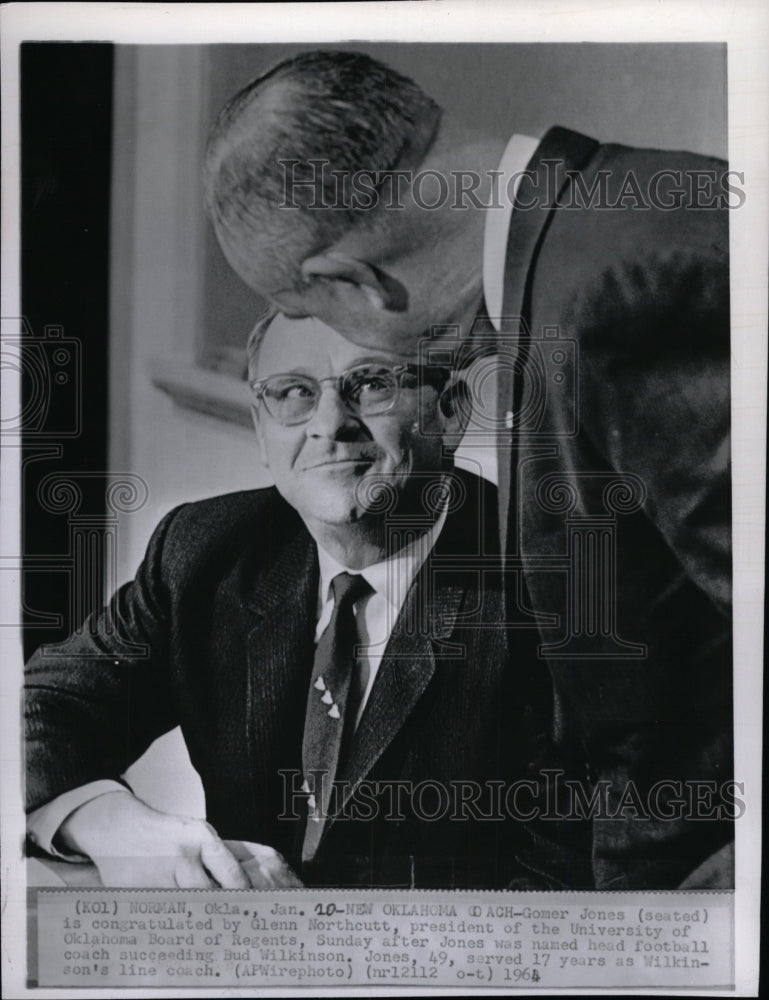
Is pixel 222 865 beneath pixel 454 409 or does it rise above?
beneath

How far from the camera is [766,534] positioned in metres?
2.12

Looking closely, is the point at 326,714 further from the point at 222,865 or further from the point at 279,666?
the point at 222,865

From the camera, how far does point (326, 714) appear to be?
2.10 metres

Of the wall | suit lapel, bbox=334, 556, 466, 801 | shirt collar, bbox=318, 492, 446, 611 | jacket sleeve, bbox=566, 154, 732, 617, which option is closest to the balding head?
the wall

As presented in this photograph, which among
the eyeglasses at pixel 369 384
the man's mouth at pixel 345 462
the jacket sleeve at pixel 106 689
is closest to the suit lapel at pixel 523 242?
the eyeglasses at pixel 369 384

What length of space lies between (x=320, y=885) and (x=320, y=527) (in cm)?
74

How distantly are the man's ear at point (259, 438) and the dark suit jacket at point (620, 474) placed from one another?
0.50 m

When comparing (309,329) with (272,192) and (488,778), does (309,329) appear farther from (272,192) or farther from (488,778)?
(488,778)

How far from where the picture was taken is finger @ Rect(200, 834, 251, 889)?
6.90 ft

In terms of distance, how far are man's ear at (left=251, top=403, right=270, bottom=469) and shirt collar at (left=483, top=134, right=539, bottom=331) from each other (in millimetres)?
521

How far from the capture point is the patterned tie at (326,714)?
2.09 meters

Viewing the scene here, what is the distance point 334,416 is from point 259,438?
167 mm
